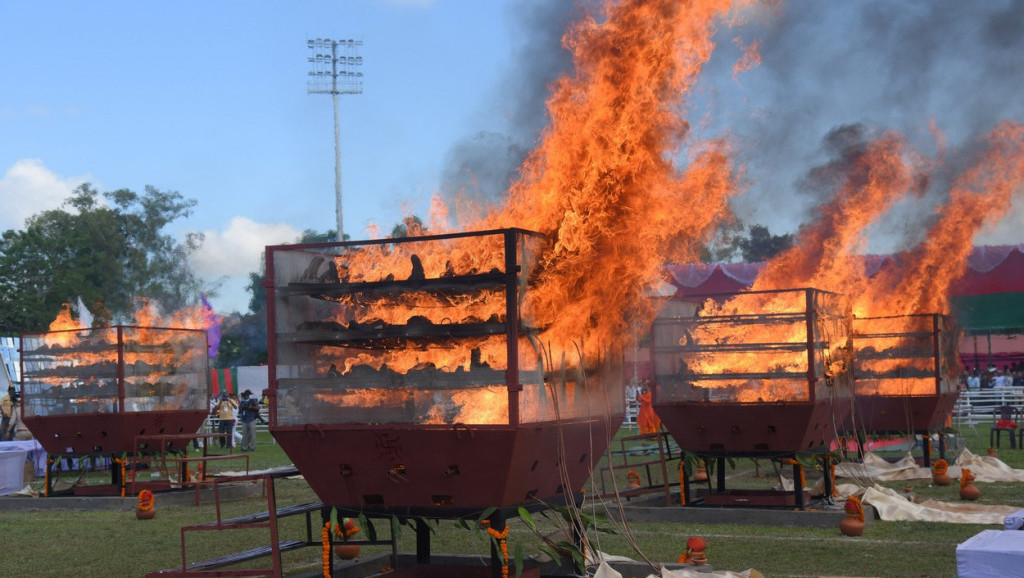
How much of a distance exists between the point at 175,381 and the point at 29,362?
2.34 metres

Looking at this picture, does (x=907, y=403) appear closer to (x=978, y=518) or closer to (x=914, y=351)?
(x=914, y=351)

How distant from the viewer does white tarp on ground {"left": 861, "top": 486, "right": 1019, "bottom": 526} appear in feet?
44.3

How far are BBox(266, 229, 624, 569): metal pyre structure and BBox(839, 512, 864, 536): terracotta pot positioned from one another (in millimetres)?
4201

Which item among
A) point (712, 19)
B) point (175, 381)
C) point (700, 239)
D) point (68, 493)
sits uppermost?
point (712, 19)

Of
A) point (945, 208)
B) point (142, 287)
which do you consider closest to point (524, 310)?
point (945, 208)

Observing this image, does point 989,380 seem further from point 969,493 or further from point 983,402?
point 969,493

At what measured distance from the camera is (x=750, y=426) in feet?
47.1

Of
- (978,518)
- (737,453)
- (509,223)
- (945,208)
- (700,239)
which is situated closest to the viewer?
(509,223)

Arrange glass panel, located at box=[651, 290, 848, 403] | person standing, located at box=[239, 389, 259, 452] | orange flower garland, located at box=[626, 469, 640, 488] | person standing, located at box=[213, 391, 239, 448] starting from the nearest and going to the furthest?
glass panel, located at box=[651, 290, 848, 403], orange flower garland, located at box=[626, 469, 640, 488], person standing, located at box=[239, 389, 259, 452], person standing, located at box=[213, 391, 239, 448]

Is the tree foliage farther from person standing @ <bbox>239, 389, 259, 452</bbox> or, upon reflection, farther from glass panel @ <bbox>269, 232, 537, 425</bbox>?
glass panel @ <bbox>269, 232, 537, 425</bbox>

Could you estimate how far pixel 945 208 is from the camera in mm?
21969

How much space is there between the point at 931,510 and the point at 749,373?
2.65 metres

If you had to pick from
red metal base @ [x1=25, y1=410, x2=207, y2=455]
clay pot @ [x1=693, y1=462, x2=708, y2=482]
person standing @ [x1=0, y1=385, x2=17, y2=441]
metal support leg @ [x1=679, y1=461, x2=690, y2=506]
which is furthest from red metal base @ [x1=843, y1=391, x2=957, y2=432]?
person standing @ [x1=0, y1=385, x2=17, y2=441]

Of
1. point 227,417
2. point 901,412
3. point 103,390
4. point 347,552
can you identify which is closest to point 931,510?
point 901,412
